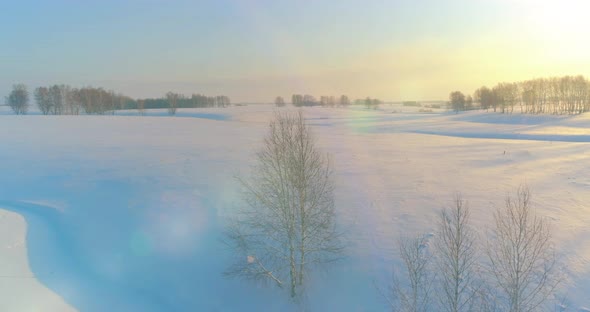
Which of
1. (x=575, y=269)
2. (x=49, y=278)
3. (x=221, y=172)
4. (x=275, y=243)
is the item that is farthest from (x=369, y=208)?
(x=49, y=278)

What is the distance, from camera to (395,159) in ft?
103

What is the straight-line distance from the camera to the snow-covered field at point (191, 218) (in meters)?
12.0

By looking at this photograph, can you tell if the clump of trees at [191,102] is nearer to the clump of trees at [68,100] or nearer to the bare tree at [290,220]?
the clump of trees at [68,100]

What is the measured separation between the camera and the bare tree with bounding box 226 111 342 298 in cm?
1205

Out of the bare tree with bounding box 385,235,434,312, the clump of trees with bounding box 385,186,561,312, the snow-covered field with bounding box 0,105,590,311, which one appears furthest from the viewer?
the snow-covered field with bounding box 0,105,590,311

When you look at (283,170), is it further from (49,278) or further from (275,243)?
(49,278)

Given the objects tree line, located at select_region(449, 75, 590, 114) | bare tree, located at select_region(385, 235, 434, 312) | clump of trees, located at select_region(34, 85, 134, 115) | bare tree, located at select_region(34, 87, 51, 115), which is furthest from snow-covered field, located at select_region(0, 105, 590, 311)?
bare tree, located at select_region(34, 87, 51, 115)

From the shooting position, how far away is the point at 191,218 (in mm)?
16219

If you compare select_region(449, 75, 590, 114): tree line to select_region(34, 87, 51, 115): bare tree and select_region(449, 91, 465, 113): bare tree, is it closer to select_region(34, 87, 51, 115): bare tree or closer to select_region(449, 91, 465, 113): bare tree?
select_region(449, 91, 465, 113): bare tree

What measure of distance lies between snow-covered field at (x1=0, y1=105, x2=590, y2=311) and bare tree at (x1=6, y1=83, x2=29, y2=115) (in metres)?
80.0

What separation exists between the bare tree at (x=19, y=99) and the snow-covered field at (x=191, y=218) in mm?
80050

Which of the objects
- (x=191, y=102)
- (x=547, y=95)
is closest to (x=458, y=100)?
(x=547, y=95)

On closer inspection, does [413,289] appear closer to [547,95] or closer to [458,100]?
[547,95]

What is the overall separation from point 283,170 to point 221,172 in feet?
40.1
